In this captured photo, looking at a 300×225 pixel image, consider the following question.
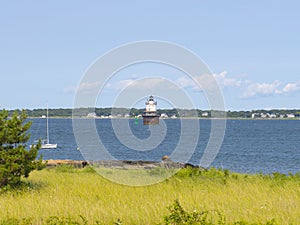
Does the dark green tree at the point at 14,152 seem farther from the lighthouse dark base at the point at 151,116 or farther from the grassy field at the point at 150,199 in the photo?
the lighthouse dark base at the point at 151,116

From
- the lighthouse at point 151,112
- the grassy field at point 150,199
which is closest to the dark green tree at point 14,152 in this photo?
the grassy field at point 150,199

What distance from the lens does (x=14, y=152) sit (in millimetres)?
11906

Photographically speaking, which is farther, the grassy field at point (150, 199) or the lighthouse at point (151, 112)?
the lighthouse at point (151, 112)

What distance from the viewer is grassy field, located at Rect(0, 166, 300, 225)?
8227 millimetres

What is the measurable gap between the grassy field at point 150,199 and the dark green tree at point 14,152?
458 mm

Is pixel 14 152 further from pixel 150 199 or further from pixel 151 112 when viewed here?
pixel 151 112

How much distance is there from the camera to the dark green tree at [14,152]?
1164 centimetres

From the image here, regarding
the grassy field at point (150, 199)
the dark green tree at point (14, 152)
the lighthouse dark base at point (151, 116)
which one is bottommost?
the grassy field at point (150, 199)

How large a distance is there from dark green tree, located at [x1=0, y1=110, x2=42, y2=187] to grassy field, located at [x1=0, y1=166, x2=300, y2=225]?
458 mm

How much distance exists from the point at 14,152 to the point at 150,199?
156 inches

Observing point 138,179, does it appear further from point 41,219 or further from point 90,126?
point 41,219

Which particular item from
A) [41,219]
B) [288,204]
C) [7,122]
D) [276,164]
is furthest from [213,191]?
[276,164]

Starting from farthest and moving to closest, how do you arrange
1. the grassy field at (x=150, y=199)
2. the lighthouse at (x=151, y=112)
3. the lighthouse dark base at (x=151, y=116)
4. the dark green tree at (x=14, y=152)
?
the lighthouse dark base at (x=151, y=116) < the lighthouse at (x=151, y=112) < the dark green tree at (x=14, y=152) < the grassy field at (x=150, y=199)

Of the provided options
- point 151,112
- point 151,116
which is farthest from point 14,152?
point 151,116
